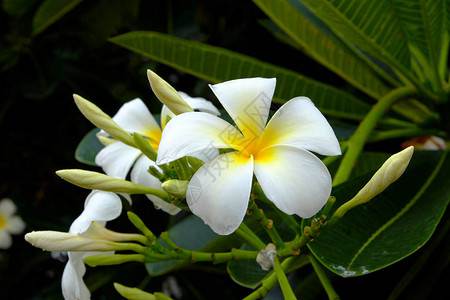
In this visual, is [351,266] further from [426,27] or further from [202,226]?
[426,27]

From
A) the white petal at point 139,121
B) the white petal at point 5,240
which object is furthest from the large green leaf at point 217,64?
the white petal at point 5,240

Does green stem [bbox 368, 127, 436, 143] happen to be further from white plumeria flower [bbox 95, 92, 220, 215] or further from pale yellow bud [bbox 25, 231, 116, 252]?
pale yellow bud [bbox 25, 231, 116, 252]

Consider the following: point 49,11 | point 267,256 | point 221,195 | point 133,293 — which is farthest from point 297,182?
point 49,11

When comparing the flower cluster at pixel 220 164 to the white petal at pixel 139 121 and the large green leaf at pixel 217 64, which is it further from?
the large green leaf at pixel 217 64

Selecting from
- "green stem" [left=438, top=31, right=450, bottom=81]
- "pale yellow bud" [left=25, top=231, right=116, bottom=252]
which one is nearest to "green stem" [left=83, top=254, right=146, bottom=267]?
"pale yellow bud" [left=25, top=231, right=116, bottom=252]

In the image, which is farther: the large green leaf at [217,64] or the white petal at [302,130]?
the large green leaf at [217,64]

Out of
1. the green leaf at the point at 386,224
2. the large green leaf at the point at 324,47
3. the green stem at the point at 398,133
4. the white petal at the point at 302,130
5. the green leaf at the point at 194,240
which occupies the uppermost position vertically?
the large green leaf at the point at 324,47

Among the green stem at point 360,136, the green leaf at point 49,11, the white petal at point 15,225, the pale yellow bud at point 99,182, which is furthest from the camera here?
the white petal at point 15,225
